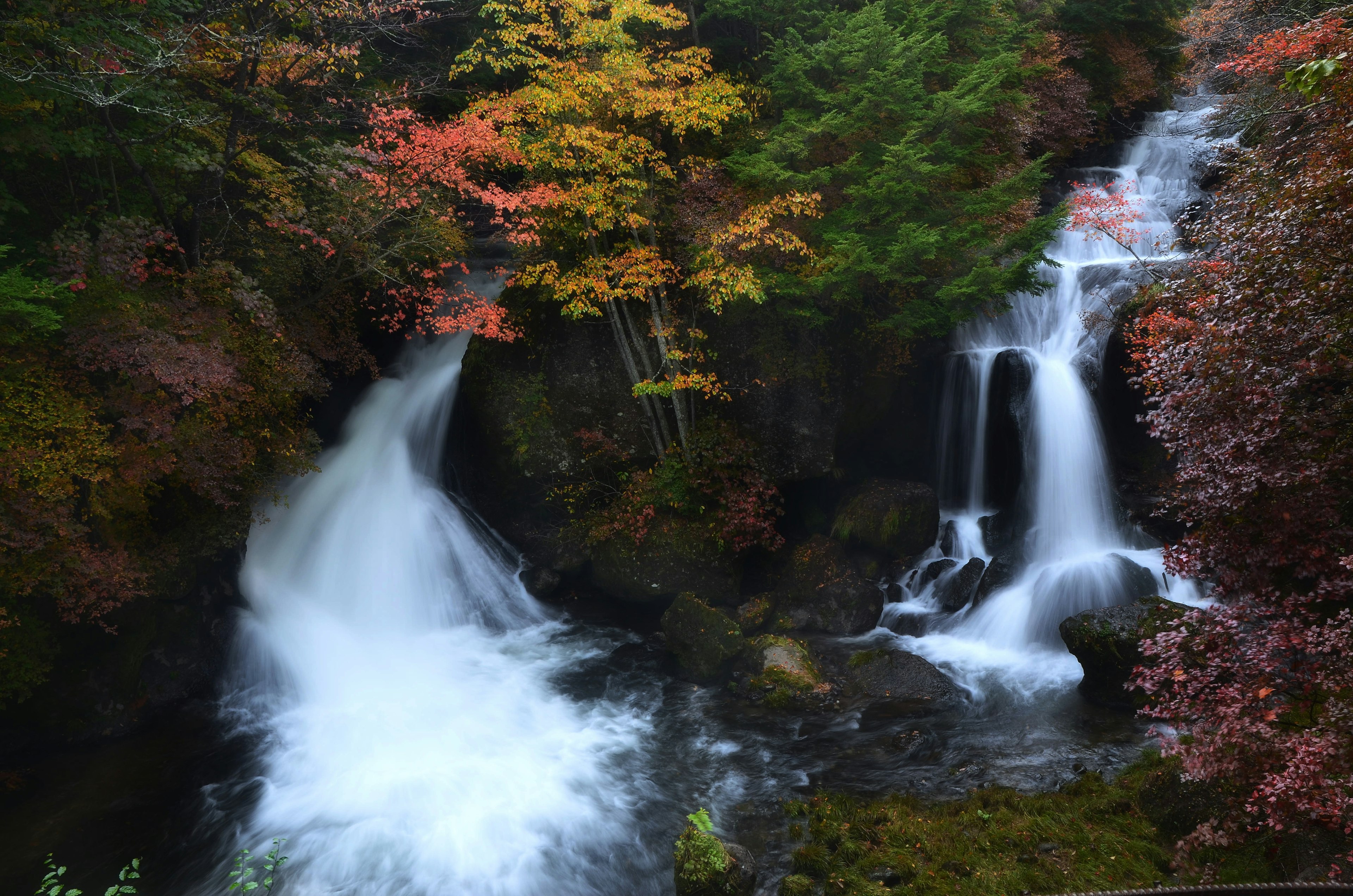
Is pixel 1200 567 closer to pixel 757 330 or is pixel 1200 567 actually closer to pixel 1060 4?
pixel 757 330

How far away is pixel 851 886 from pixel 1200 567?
371cm

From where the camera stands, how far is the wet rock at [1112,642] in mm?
7645

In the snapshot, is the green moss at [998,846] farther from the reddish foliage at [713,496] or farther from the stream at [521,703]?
the reddish foliage at [713,496]

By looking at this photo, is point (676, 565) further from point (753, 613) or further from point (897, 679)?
point (897, 679)

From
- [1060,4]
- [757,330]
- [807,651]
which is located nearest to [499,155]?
[757,330]

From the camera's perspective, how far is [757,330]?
39.4 feet

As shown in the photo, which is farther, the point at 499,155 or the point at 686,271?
the point at 686,271

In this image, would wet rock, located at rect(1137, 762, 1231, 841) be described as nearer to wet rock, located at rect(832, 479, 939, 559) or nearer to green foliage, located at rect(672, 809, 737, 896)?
green foliage, located at rect(672, 809, 737, 896)

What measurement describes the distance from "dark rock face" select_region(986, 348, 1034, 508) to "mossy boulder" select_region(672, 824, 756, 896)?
868 cm

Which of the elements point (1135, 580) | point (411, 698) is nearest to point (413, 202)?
point (411, 698)

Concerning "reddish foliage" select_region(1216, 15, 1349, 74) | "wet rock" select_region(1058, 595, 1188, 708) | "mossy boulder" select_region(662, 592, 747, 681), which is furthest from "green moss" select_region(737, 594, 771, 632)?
"reddish foliage" select_region(1216, 15, 1349, 74)

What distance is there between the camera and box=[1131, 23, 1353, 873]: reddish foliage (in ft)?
12.8

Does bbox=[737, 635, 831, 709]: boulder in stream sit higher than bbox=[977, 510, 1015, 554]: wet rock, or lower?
lower

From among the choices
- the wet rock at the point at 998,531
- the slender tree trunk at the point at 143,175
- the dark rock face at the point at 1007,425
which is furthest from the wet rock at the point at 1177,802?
the slender tree trunk at the point at 143,175
